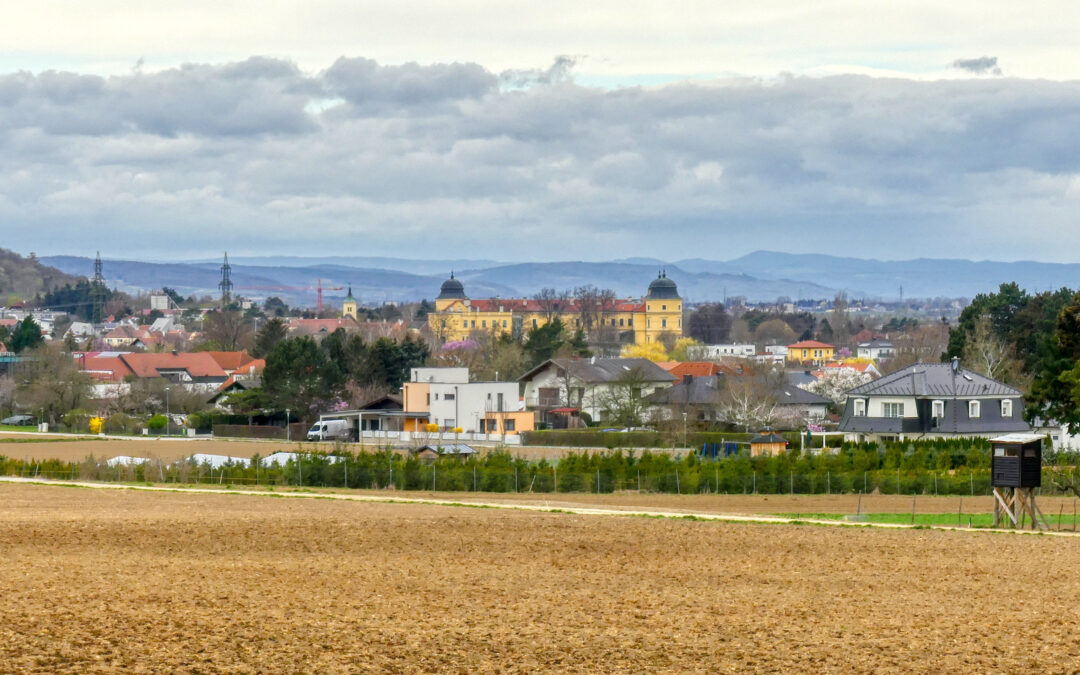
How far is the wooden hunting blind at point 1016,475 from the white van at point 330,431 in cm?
4766

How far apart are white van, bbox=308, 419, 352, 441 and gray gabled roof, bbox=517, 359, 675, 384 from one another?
46.5 ft

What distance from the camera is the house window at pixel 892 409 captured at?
64562 millimetres

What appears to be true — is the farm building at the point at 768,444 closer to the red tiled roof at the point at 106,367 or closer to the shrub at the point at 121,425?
the shrub at the point at 121,425

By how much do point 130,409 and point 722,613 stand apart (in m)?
79.1

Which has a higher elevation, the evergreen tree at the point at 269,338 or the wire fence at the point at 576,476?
the evergreen tree at the point at 269,338

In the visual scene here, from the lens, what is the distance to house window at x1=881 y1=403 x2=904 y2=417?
64562mm

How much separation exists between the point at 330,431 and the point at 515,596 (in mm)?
59334

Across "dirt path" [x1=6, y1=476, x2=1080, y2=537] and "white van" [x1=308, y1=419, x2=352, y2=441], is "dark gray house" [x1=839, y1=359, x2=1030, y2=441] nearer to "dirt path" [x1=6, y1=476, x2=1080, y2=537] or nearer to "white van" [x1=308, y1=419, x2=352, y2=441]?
"dirt path" [x1=6, y1=476, x2=1080, y2=537]

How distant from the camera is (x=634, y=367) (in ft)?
288

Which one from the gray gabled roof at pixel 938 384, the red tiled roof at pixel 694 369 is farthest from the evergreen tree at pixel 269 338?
the gray gabled roof at pixel 938 384

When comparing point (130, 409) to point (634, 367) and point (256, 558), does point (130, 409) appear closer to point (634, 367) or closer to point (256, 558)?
point (634, 367)

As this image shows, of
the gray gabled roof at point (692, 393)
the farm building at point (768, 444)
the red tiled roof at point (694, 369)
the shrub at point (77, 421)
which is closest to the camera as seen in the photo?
the farm building at point (768, 444)

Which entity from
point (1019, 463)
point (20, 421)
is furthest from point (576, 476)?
point (20, 421)

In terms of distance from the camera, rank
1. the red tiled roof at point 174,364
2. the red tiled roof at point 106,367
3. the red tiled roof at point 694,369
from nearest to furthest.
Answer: the red tiled roof at point 694,369, the red tiled roof at point 106,367, the red tiled roof at point 174,364
